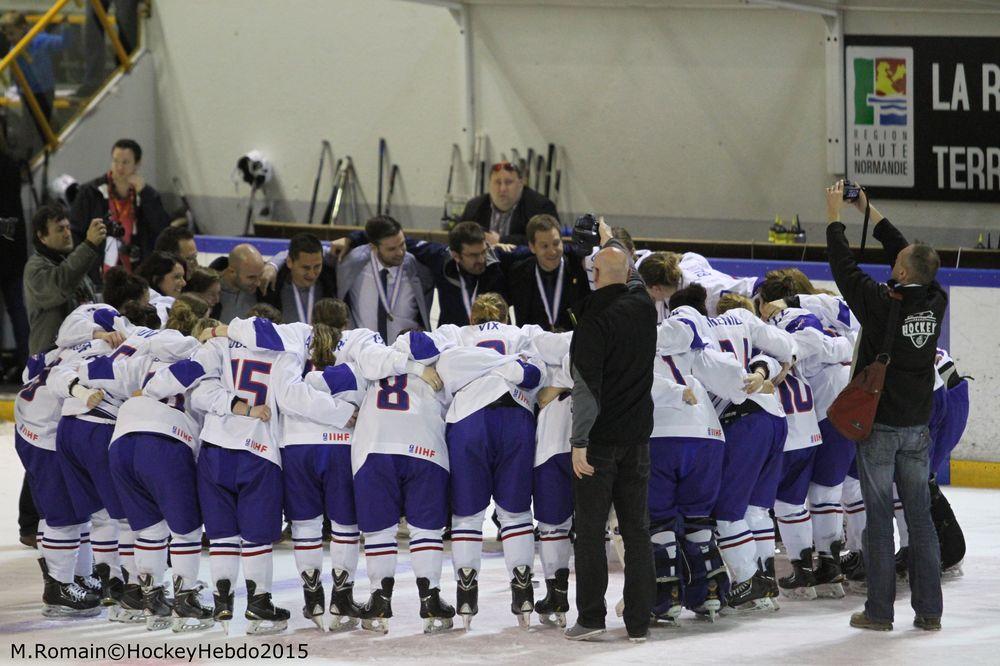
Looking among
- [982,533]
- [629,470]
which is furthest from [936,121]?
[629,470]

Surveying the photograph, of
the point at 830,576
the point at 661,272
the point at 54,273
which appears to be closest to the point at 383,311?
the point at 54,273

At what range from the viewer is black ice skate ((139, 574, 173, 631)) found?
6.22 meters

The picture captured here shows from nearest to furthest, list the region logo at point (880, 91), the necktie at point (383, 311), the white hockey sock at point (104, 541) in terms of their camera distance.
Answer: the white hockey sock at point (104, 541) < the necktie at point (383, 311) < the region logo at point (880, 91)

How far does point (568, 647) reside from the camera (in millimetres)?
5898

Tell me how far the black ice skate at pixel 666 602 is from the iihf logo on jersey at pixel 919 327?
1289 mm

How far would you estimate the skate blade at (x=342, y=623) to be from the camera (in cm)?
620

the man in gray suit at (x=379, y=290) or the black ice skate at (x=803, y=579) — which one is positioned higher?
the man in gray suit at (x=379, y=290)

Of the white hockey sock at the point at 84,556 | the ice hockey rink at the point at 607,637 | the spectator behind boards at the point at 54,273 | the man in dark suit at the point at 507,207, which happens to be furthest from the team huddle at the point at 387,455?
→ the man in dark suit at the point at 507,207

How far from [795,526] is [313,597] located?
2.03 metres

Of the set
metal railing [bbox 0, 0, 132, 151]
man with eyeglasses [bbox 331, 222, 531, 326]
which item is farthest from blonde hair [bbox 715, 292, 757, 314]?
metal railing [bbox 0, 0, 132, 151]

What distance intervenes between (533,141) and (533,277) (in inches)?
210

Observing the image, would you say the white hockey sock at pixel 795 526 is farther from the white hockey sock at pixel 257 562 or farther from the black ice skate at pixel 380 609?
the white hockey sock at pixel 257 562

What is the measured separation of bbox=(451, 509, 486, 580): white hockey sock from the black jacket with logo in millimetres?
1571

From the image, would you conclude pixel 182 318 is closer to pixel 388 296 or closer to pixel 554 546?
pixel 388 296
